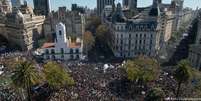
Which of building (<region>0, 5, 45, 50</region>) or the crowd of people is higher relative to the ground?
building (<region>0, 5, 45, 50</region>)

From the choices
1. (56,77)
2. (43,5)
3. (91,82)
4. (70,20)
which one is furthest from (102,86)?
(43,5)

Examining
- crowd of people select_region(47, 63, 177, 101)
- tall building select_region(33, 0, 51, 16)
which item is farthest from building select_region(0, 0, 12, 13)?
crowd of people select_region(47, 63, 177, 101)

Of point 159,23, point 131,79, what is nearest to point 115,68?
point 131,79

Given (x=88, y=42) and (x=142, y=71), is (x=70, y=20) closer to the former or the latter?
(x=88, y=42)

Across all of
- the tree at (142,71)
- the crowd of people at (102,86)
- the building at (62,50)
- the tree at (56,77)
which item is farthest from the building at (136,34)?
the tree at (56,77)

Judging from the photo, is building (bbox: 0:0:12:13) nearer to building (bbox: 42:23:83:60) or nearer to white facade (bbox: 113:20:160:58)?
building (bbox: 42:23:83:60)

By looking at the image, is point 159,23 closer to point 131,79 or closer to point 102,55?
point 102,55

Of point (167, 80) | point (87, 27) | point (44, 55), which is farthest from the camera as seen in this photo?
point (87, 27)
